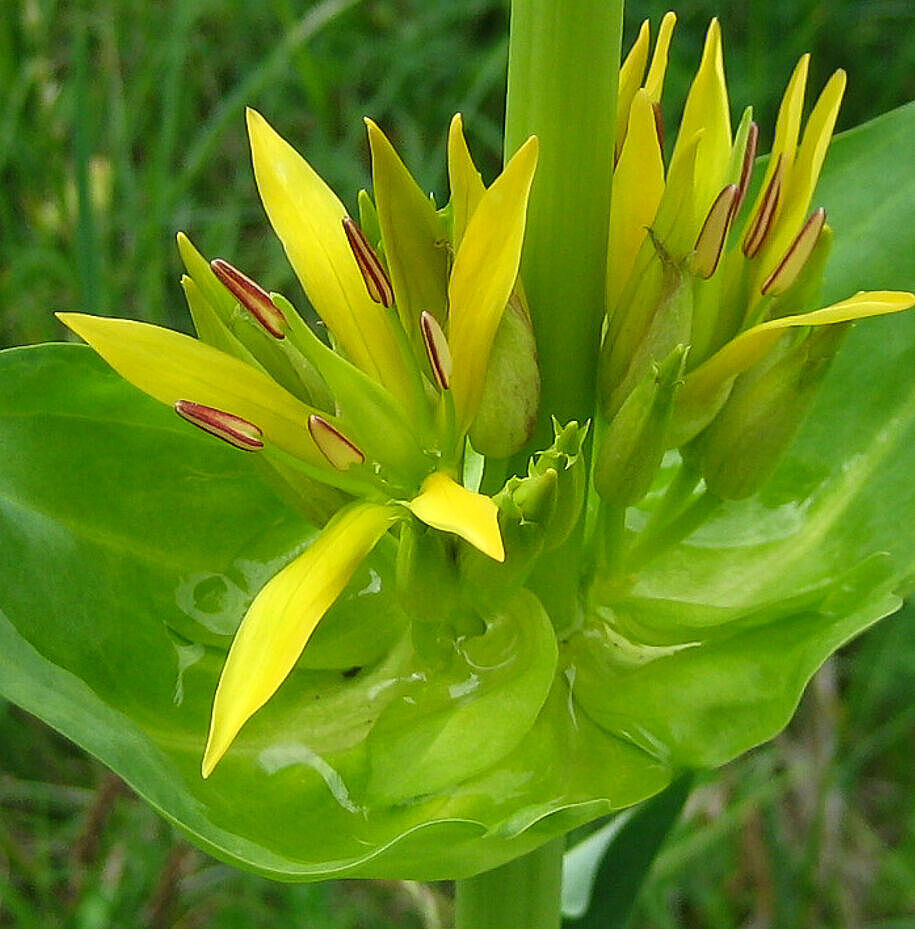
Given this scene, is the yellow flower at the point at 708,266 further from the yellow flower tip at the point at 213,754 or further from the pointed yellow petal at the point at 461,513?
the yellow flower tip at the point at 213,754

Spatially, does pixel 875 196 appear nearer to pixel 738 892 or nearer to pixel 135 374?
pixel 135 374

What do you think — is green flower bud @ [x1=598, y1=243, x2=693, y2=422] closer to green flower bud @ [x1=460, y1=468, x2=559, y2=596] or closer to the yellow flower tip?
green flower bud @ [x1=460, y1=468, x2=559, y2=596]

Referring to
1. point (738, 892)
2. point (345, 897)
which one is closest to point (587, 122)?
point (345, 897)

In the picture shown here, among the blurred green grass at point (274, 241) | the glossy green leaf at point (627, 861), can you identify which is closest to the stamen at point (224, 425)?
the glossy green leaf at point (627, 861)

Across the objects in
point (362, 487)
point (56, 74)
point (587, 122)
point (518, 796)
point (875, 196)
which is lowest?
point (518, 796)

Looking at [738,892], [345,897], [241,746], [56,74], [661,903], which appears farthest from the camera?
[56,74]

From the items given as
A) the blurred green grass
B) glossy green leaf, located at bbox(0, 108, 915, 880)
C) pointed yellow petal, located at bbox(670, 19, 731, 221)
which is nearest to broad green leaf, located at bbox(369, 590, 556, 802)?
glossy green leaf, located at bbox(0, 108, 915, 880)
